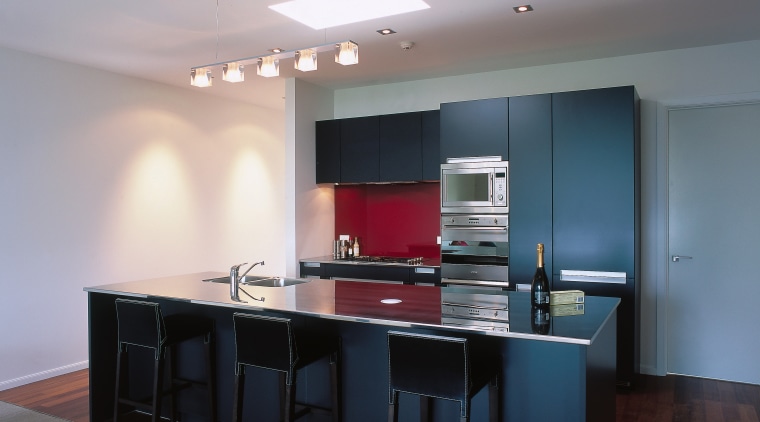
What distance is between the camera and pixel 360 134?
18.5ft

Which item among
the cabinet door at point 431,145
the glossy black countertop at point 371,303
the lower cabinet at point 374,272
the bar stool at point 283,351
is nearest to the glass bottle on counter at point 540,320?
the glossy black countertop at point 371,303

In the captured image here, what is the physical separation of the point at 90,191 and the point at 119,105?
862 millimetres

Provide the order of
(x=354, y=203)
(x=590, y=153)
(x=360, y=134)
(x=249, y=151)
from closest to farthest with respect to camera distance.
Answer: (x=590, y=153) < (x=360, y=134) < (x=354, y=203) < (x=249, y=151)

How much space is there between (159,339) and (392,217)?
3.18 meters

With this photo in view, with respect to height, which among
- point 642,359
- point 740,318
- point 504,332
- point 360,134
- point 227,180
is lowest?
point 642,359

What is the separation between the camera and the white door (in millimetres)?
4477

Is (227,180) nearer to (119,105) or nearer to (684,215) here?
(119,105)

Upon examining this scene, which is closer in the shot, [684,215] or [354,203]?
[684,215]

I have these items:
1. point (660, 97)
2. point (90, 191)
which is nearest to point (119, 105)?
point (90, 191)

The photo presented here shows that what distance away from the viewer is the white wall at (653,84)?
443 centimetres

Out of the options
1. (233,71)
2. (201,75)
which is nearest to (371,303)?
(233,71)

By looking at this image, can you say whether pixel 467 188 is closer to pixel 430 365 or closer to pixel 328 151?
pixel 328 151

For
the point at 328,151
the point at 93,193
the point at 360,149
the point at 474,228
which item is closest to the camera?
the point at 474,228

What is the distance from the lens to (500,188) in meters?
4.63
